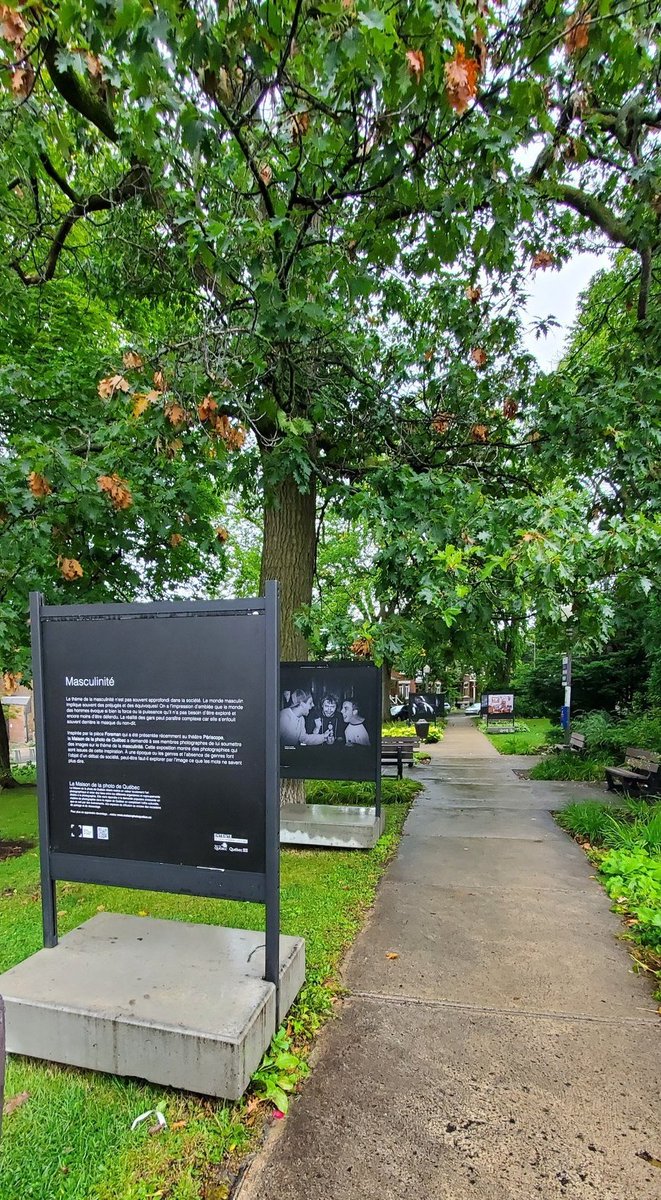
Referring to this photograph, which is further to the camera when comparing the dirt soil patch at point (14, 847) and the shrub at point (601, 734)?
the shrub at point (601, 734)

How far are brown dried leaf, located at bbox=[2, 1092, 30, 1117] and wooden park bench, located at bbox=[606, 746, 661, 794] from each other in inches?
309

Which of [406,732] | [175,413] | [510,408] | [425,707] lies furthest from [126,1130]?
[425,707]

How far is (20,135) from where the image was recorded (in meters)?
4.81

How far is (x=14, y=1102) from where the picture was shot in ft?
7.87

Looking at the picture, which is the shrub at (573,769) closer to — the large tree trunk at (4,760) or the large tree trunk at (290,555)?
the large tree trunk at (290,555)

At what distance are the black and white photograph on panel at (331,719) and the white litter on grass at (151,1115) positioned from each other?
4122 millimetres

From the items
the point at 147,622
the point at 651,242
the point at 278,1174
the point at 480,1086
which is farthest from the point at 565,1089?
the point at 651,242

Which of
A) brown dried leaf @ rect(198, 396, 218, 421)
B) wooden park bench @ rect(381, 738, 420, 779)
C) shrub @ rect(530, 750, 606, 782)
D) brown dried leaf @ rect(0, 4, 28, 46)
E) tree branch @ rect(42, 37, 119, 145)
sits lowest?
shrub @ rect(530, 750, 606, 782)

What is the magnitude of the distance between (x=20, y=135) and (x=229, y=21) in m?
2.81

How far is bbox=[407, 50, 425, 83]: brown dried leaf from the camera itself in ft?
9.64

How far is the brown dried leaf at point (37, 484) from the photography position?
502 cm

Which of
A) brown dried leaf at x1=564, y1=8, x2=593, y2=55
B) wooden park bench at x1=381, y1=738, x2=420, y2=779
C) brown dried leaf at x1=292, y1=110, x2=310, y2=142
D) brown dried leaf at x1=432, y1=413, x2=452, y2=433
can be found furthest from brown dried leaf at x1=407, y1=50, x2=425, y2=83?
wooden park bench at x1=381, y1=738, x2=420, y2=779

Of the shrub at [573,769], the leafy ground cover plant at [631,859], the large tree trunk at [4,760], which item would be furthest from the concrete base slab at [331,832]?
the large tree trunk at [4,760]

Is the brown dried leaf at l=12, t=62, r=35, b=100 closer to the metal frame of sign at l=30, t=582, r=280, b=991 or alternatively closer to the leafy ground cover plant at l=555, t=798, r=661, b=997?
the metal frame of sign at l=30, t=582, r=280, b=991
